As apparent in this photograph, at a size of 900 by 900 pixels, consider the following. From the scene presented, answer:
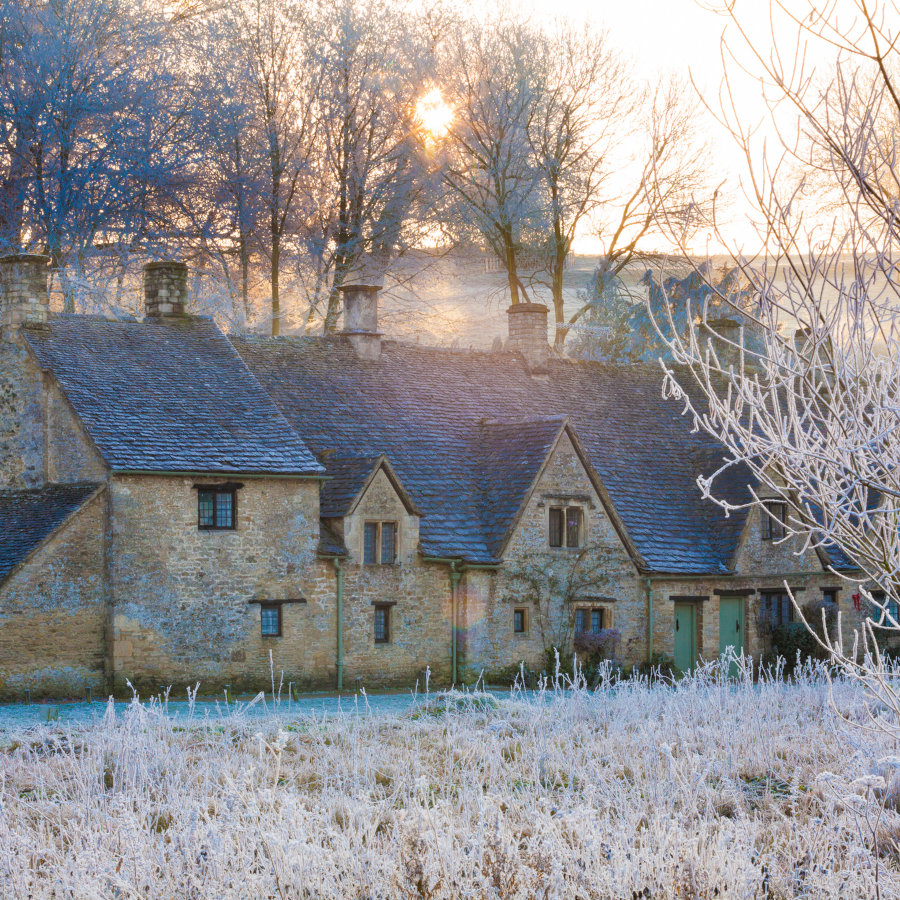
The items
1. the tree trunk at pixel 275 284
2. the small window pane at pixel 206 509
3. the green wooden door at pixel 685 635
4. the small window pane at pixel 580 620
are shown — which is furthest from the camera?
the tree trunk at pixel 275 284

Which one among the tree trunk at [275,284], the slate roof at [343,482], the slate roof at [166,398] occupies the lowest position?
the slate roof at [343,482]

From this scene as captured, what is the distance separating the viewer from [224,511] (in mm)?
26500

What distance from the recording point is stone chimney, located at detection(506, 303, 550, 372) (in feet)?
124

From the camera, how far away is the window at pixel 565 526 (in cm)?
3028

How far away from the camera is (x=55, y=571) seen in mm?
24875

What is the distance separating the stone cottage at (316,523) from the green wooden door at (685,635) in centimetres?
5

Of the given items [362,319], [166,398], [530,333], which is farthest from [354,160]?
[166,398]

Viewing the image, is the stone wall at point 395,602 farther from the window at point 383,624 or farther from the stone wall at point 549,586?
the stone wall at point 549,586

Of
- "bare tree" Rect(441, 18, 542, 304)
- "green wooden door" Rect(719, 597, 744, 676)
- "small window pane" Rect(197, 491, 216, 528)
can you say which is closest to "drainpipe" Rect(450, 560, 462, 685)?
"small window pane" Rect(197, 491, 216, 528)

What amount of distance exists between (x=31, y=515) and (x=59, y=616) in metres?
2.27

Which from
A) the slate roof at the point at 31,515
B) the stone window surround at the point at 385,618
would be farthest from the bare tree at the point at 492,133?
the slate roof at the point at 31,515

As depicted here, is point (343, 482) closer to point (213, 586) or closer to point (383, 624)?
point (383, 624)

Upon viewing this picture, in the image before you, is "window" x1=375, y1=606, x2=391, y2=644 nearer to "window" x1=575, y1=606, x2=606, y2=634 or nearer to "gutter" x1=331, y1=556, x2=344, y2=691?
"gutter" x1=331, y1=556, x2=344, y2=691

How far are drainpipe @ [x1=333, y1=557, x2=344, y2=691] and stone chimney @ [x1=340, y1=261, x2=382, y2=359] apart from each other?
Answer: 7916 mm
